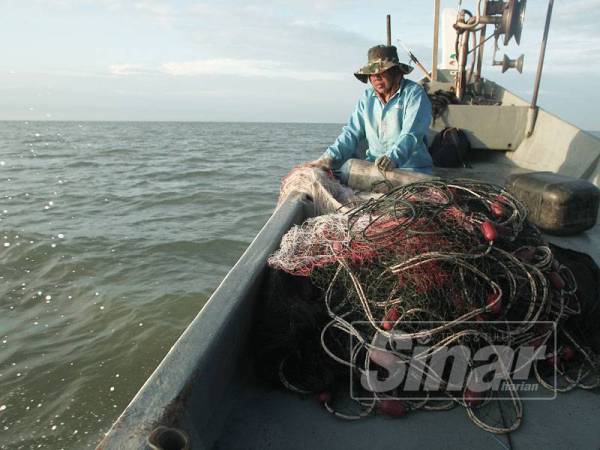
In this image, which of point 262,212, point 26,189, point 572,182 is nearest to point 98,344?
point 572,182

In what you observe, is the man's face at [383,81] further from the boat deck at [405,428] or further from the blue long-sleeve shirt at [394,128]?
the boat deck at [405,428]

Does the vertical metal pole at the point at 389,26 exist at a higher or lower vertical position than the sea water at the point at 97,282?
higher

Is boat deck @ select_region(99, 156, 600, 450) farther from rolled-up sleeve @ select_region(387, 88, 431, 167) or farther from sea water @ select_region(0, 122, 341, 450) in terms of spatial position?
rolled-up sleeve @ select_region(387, 88, 431, 167)

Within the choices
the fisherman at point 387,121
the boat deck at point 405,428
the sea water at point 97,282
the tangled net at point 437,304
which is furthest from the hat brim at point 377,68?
the sea water at point 97,282

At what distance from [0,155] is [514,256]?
2297 centimetres

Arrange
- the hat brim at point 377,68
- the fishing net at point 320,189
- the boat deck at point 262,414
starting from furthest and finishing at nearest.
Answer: the hat brim at point 377,68
the fishing net at point 320,189
the boat deck at point 262,414

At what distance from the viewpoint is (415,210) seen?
7.91 feet

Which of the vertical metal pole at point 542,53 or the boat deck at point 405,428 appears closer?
the boat deck at point 405,428

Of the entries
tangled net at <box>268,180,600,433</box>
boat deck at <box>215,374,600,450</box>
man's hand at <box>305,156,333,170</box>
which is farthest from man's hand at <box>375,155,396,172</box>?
boat deck at <box>215,374,600,450</box>

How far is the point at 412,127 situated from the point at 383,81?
0.56m

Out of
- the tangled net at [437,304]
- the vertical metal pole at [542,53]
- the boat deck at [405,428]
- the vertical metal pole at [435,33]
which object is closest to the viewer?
the boat deck at [405,428]

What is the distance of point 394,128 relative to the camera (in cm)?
457

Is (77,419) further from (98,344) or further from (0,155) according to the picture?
(0,155)

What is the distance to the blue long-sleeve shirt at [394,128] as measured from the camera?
4234 millimetres
